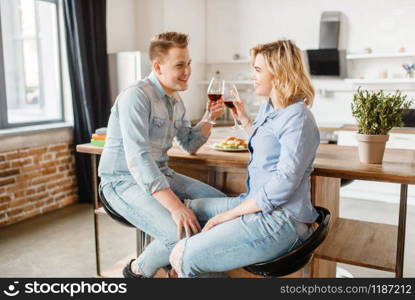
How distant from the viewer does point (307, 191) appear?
4.94 feet

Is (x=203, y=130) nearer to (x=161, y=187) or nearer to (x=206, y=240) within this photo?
(x=161, y=187)

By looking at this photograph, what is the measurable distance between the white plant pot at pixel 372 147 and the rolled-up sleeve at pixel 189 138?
2.47 feet

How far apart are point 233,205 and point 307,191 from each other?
1.10ft

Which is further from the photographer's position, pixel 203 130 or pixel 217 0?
pixel 217 0

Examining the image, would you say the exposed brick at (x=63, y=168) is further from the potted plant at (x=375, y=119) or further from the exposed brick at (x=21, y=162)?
the potted plant at (x=375, y=119)

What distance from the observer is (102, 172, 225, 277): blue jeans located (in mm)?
1692

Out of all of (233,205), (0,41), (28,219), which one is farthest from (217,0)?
(233,205)

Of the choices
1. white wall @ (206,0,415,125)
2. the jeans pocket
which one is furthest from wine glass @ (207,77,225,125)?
white wall @ (206,0,415,125)

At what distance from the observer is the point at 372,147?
1747mm

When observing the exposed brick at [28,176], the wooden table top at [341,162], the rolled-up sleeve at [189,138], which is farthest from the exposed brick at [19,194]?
the rolled-up sleeve at [189,138]

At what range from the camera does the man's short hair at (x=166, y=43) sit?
71.6 inches

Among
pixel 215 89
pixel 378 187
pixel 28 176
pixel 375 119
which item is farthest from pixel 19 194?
pixel 378 187

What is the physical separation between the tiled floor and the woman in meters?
1.60

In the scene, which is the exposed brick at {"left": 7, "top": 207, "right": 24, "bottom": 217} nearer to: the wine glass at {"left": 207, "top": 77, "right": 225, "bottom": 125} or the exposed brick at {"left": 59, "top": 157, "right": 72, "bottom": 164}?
the exposed brick at {"left": 59, "top": 157, "right": 72, "bottom": 164}
